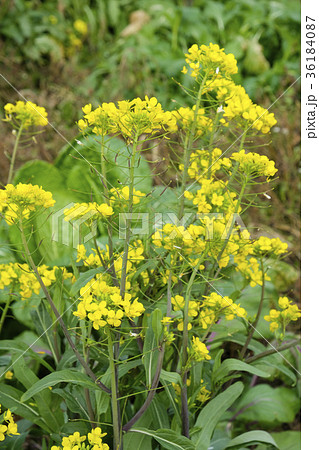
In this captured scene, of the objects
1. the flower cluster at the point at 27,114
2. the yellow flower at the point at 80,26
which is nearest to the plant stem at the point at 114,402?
the flower cluster at the point at 27,114

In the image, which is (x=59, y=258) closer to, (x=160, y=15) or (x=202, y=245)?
(x=202, y=245)

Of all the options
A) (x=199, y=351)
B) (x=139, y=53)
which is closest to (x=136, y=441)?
(x=199, y=351)

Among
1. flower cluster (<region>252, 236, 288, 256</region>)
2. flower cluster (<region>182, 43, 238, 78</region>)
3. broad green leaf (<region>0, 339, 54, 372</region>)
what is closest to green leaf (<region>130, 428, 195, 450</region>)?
broad green leaf (<region>0, 339, 54, 372</region>)

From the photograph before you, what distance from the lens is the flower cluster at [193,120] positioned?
0.95 metres

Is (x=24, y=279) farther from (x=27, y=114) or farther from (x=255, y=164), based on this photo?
(x=255, y=164)

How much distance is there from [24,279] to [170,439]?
0.40m

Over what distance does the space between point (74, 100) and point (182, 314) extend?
2024 millimetres

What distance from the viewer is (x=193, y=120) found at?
0.95m

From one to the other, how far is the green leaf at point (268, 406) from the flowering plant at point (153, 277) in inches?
11.9

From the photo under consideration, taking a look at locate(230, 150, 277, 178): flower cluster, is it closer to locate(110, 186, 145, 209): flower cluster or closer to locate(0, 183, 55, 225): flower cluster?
locate(110, 186, 145, 209): flower cluster

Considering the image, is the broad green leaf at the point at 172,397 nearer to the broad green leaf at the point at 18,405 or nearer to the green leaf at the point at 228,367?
the green leaf at the point at 228,367

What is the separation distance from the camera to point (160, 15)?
161 inches

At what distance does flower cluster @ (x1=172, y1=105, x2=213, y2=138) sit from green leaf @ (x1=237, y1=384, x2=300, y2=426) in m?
0.76
